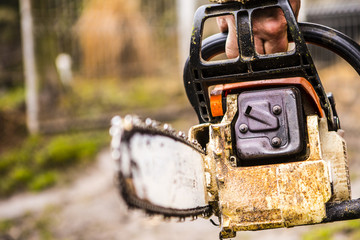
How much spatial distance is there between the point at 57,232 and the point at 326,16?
5121mm

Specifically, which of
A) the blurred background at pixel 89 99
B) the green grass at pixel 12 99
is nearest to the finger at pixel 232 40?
the blurred background at pixel 89 99

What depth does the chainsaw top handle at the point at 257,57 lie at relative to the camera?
42.6 inches

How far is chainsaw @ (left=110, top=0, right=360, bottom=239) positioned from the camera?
1055mm

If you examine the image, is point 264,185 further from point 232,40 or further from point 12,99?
point 12,99

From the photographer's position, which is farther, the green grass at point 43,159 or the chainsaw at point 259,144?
the green grass at point 43,159

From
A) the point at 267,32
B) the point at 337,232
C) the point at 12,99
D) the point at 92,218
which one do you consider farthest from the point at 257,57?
the point at 12,99

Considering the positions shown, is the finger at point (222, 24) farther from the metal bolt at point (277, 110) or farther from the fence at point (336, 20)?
the fence at point (336, 20)

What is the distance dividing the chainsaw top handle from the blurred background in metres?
2.30

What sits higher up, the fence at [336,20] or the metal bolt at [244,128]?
the fence at [336,20]

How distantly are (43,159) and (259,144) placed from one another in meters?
4.08

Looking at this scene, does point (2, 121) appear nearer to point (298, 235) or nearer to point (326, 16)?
point (298, 235)

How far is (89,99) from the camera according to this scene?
5973 millimetres

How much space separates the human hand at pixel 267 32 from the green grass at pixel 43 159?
12.2 feet

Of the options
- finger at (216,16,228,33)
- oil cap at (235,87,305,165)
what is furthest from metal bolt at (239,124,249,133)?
finger at (216,16,228,33)
